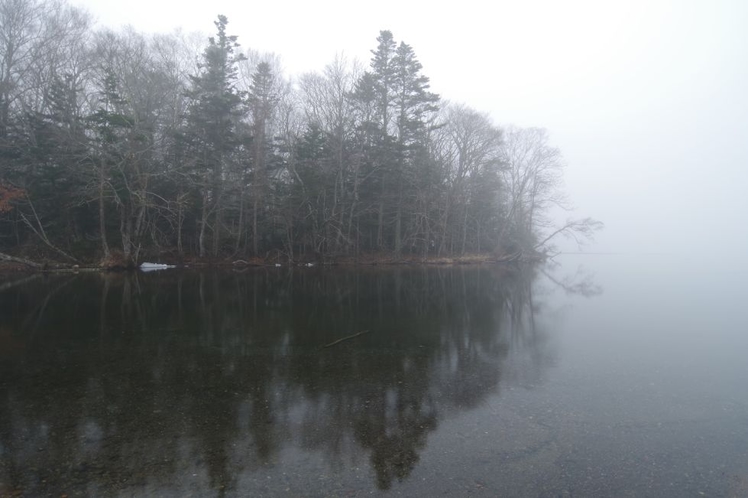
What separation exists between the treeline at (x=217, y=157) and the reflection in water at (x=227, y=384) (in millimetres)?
15427

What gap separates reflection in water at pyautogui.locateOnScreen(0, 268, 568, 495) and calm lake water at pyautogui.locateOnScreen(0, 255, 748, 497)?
0.03m

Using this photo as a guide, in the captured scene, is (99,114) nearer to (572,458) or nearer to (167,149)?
(167,149)

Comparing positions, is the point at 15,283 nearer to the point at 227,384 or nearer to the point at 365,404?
the point at 227,384

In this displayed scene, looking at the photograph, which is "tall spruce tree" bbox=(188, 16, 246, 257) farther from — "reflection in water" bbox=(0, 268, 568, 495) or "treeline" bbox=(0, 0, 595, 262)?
"reflection in water" bbox=(0, 268, 568, 495)

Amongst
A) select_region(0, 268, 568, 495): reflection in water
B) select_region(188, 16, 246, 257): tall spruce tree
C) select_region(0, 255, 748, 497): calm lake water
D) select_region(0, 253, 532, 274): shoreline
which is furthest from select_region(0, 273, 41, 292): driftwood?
select_region(188, 16, 246, 257): tall spruce tree

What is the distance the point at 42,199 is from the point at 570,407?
3251cm

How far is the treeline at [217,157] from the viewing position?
2677cm

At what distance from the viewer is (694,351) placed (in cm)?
914

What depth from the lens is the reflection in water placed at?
13.3ft

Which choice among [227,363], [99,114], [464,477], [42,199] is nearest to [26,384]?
[227,363]

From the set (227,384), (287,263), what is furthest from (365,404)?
(287,263)

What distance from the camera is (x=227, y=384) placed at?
20.8ft

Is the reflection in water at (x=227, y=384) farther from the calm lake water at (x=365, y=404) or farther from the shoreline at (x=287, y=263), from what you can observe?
the shoreline at (x=287, y=263)

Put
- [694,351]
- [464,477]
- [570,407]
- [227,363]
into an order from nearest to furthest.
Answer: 1. [464,477]
2. [570,407]
3. [227,363]
4. [694,351]
